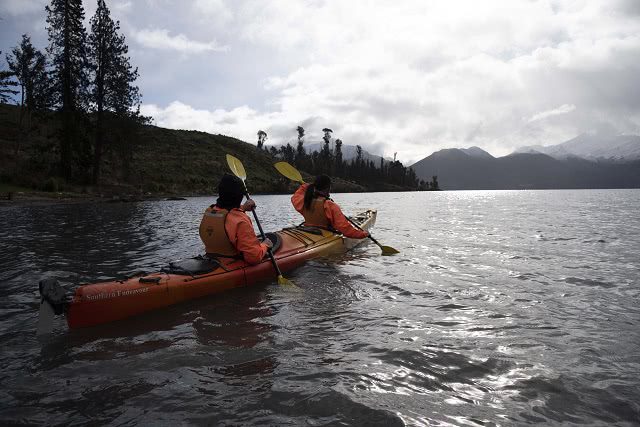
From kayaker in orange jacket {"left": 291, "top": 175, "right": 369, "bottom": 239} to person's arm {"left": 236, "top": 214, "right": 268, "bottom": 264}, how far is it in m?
Result: 3.28

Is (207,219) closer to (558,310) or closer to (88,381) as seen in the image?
(88,381)

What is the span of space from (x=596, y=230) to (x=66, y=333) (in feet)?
60.8

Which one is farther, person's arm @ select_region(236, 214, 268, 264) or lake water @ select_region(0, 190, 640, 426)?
person's arm @ select_region(236, 214, 268, 264)

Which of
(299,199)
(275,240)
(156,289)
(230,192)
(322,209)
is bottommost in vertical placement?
(156,289)

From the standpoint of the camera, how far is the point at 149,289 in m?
5.61

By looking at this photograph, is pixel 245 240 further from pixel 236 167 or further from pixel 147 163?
pixel 147 163

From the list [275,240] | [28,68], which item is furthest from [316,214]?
[28,68]

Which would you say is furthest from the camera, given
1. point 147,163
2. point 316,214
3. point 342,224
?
point 147,163

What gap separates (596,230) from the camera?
16109 mm

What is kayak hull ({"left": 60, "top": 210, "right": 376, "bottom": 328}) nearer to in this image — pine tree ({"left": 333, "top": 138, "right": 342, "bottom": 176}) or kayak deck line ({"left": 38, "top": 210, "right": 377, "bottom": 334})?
kayak deck line ({"left": 38, "top": 210, "right": 377, "bottom": 334})

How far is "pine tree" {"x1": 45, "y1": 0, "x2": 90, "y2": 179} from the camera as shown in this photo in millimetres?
27656

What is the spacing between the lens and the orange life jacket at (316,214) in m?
10.1

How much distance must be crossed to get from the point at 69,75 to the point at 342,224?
2837 centimetres

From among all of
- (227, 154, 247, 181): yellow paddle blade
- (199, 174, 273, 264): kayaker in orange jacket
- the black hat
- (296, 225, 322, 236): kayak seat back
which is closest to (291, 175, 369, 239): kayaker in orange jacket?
(296, 225, 322, 236): kayak seat back
